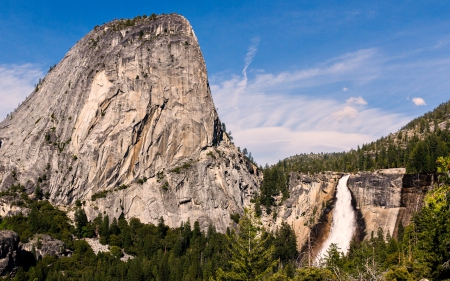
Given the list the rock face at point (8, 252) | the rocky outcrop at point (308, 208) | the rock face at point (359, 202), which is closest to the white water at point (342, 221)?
the rock face at point (359, 202)

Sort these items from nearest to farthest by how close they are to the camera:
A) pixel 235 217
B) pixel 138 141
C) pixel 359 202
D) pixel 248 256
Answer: pixel 248 256
pixel 359 202
pixel 235 217
pixel 138 141

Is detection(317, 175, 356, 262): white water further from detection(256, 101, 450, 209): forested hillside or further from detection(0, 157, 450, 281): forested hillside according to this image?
detection(256, 101, 450, 209): forested hillside

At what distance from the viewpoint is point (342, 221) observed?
106 m

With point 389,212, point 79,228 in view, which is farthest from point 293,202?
point 79,228

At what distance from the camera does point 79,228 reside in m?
103

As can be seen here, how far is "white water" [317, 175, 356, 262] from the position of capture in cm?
10231

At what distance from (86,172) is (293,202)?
2282 inches

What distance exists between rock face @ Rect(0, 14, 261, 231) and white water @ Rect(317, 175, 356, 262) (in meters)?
26.1

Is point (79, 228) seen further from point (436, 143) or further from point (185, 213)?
point (436, 143)

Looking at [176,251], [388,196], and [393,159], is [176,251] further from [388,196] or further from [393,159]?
[393,159]

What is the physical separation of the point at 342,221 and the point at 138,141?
5938cm

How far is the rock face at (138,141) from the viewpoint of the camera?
115000 mm

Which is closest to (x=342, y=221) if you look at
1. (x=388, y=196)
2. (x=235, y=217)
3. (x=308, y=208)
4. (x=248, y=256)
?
(x=308, y=208)

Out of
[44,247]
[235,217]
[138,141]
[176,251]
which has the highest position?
[138,141]
